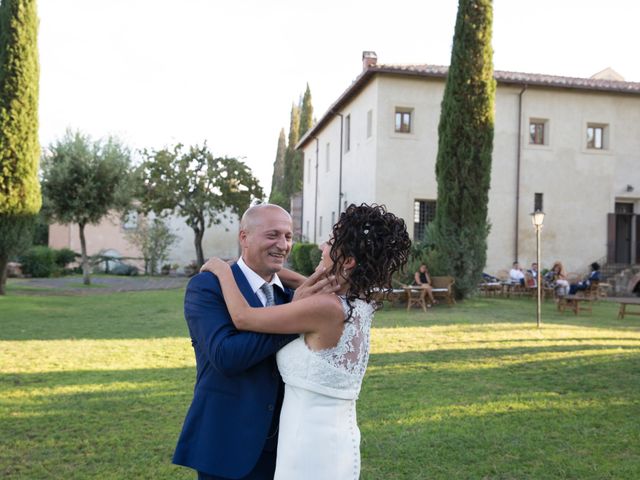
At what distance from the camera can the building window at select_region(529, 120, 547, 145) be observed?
26.2 metres

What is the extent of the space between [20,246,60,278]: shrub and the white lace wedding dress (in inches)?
1329

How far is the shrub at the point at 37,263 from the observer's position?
107 feet

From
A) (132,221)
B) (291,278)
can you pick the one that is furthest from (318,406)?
(132,221)

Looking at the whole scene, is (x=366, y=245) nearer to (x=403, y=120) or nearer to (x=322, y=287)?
(x=322, y=287)

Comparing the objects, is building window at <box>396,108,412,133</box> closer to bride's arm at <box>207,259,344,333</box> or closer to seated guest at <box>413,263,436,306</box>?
seated guest at <box>413,263,436,306</box>

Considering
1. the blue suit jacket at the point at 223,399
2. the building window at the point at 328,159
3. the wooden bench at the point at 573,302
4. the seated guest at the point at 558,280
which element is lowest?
the wooden bench at the point at 573,302

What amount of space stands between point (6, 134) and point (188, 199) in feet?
64.4

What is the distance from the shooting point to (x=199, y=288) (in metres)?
2.40

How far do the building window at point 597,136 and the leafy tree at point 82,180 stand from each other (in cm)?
2018

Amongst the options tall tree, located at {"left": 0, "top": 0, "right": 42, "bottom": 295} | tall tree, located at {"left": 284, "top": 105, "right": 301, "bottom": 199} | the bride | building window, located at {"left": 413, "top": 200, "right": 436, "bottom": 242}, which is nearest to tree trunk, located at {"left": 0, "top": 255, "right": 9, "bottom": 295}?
tall tree, located at {"left": 0, "top": 0, "right": 42, "bottom": 295}

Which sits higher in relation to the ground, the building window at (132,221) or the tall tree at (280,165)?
the tall tree at (280,165)

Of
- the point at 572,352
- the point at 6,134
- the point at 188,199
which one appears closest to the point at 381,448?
the point at 572,352

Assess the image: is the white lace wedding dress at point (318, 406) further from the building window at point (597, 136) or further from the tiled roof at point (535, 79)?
the building window at point (597, 136)

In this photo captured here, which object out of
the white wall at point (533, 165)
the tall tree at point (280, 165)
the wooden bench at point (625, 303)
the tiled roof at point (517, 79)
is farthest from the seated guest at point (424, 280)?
the tall tree at point (280, 165)
